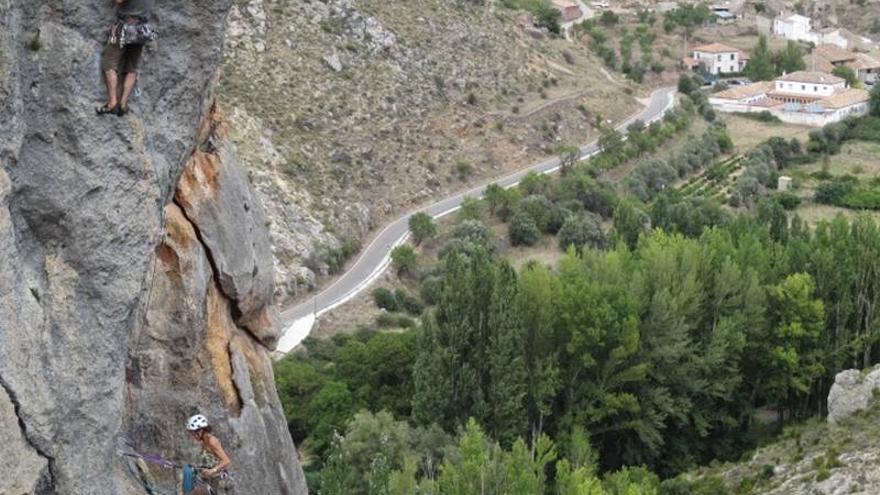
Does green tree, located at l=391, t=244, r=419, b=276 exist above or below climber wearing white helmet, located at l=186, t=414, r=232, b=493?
below

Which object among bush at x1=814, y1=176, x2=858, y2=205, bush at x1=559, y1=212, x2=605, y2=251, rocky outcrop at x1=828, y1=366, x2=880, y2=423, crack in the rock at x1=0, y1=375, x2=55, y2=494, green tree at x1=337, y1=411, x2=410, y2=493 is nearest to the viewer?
crack in the rock at x1=0, y1=375, x2=55, y2=494

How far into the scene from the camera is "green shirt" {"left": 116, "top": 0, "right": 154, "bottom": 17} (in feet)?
33.1

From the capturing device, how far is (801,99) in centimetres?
9856

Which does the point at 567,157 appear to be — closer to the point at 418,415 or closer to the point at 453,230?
the point at 453,230

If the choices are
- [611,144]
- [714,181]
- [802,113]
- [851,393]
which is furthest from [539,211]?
[802,113]

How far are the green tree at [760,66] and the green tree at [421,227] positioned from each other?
62852mm

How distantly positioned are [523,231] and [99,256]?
52942 millimetres

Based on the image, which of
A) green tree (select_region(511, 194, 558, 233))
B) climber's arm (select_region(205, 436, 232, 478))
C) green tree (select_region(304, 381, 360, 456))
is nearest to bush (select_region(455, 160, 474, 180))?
green tree (select_region(511, 194, 558, 233))

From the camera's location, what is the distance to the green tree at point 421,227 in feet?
195

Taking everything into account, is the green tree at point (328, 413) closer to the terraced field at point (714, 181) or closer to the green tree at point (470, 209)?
the green tree at point (470, 209)

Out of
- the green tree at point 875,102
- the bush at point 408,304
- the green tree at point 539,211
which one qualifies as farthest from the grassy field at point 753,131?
the bush at point 408,304

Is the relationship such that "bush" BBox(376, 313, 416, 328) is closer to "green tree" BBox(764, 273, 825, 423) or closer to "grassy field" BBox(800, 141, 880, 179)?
"green tree" BBox(764, 273, 825, 423)

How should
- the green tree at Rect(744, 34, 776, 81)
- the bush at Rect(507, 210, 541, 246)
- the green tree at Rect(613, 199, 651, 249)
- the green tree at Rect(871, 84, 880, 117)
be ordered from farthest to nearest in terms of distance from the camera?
the green tree at Rect(744, 34, 776, 81)
the green tree at Rect(871, 84, 880, 117)
the bush at Rect(507, 210, 541, 246)
the green tree at Rect(613, 199, 651, 249)

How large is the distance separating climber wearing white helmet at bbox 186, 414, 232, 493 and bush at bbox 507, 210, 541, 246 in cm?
5091
